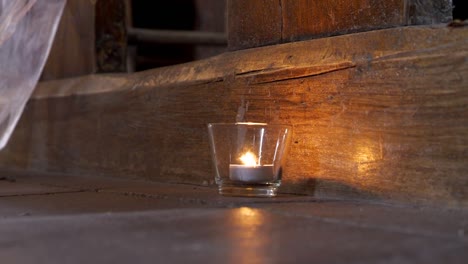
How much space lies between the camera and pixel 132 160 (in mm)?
1691

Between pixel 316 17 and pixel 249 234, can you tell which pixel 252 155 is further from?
pixel 249 234

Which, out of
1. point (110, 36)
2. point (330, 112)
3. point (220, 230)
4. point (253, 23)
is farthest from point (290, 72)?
point (110, 36)

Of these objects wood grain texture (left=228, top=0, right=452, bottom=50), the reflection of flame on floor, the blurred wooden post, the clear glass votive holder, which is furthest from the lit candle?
the blurred wooden post

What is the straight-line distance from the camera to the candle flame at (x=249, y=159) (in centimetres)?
119

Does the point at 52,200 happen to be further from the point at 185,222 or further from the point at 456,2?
the point at 456,2

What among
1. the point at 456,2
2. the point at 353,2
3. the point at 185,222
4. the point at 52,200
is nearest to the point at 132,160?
the point at 52,200

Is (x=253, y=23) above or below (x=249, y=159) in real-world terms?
above

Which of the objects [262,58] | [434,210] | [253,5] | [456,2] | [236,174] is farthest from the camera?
[456,2]

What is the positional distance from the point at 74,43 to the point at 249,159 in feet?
3.40

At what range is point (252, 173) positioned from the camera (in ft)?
3.85

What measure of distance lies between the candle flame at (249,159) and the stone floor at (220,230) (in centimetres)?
6

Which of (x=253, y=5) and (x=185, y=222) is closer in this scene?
(x=185, y=222)

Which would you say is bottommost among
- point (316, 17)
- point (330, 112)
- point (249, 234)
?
point (249, 234)

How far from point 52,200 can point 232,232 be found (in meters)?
0.50
